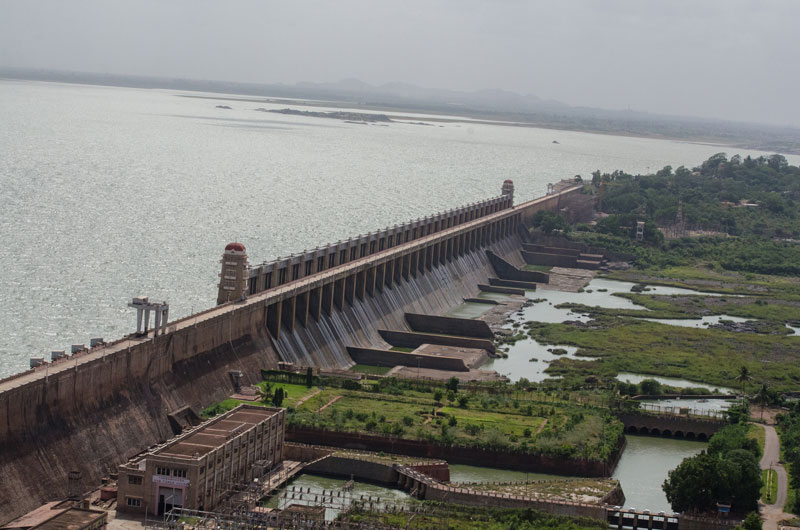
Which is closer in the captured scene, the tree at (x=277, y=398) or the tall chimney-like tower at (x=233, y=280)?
the tree at (x=277, y=398)

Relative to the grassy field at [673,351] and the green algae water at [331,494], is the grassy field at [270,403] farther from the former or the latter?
the grassy field at [673,351]

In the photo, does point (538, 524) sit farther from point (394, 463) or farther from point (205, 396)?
point (205, 396)

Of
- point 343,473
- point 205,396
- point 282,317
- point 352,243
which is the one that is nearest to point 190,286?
point 352,243

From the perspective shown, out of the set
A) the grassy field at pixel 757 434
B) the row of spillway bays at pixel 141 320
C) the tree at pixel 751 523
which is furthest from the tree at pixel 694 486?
the row of spillway bays at pixel 141 320

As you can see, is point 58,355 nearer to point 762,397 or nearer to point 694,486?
point 694,486

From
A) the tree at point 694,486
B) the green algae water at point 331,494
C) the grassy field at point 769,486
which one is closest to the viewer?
the green algae water at point 331,494
